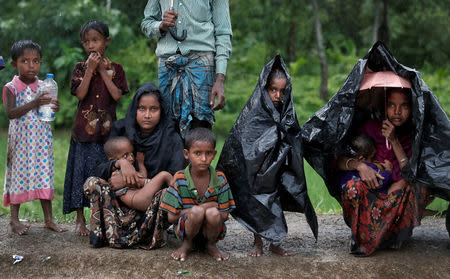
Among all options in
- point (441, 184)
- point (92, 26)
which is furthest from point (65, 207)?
point (441, 184)

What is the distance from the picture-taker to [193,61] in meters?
4.42

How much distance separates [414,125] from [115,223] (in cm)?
239

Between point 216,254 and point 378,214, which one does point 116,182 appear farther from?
point 378,214

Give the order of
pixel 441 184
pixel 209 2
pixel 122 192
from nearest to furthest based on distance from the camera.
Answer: pixel 441 184 < pixel 122 192 < pixel 209 2

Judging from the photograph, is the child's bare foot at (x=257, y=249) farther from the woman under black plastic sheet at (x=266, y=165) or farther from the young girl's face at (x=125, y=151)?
the young girl's face at (x=125, y=151)

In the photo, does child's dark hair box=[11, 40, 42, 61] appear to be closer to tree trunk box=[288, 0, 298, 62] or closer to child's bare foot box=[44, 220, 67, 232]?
child's bare foot box=[44, 220, 67, 232]

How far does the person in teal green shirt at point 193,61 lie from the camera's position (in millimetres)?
4379

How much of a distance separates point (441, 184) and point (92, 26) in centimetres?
292

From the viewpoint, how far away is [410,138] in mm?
4246

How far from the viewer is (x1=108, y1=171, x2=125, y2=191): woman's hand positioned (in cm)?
414

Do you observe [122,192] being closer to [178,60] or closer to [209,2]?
[178,60]

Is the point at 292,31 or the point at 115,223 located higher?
the point at 292,31

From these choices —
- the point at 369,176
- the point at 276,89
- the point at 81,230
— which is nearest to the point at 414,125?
the point at 369,176

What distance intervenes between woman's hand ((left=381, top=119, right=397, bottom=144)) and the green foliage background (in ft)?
20.1
